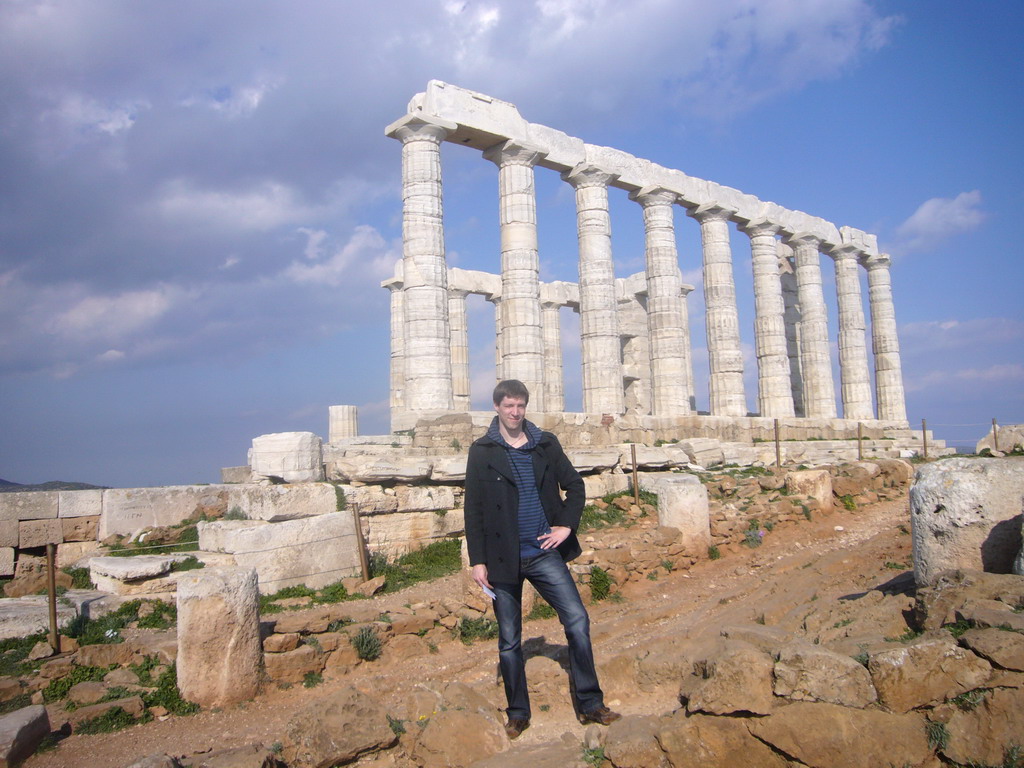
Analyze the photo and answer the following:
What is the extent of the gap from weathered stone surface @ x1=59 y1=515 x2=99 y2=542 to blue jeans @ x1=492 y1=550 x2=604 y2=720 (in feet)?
31.8

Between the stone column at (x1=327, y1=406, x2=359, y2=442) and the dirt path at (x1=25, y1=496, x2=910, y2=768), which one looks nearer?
the dirt path at (x1=25, y1=496, x2=910, y2=768)

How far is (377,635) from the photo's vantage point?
827 centimetres

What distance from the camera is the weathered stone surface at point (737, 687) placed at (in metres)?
4.25

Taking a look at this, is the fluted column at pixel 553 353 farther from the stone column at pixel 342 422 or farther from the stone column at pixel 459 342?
the stone column at pixel 342 422

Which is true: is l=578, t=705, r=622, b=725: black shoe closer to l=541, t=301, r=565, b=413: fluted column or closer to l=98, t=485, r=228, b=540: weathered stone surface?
l=98, t=485, r=228, b=540: weathered stone surface

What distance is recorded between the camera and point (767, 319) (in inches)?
1170

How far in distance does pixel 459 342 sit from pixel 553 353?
4.59 meters

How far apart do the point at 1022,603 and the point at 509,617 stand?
3116mm

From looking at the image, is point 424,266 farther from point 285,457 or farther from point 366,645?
point 366,645

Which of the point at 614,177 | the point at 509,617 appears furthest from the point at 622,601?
the point at 614,177

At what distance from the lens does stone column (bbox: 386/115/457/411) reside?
20.0 m

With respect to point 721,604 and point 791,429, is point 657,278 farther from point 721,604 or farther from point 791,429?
point 721,604

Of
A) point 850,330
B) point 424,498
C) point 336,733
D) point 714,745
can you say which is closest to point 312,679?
point 336,733

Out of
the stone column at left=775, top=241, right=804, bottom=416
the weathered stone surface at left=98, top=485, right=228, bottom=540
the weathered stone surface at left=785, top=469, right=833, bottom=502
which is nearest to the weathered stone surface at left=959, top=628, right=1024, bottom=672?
the weathered stone surface at left=785, top=469, right=833, bottom=502
